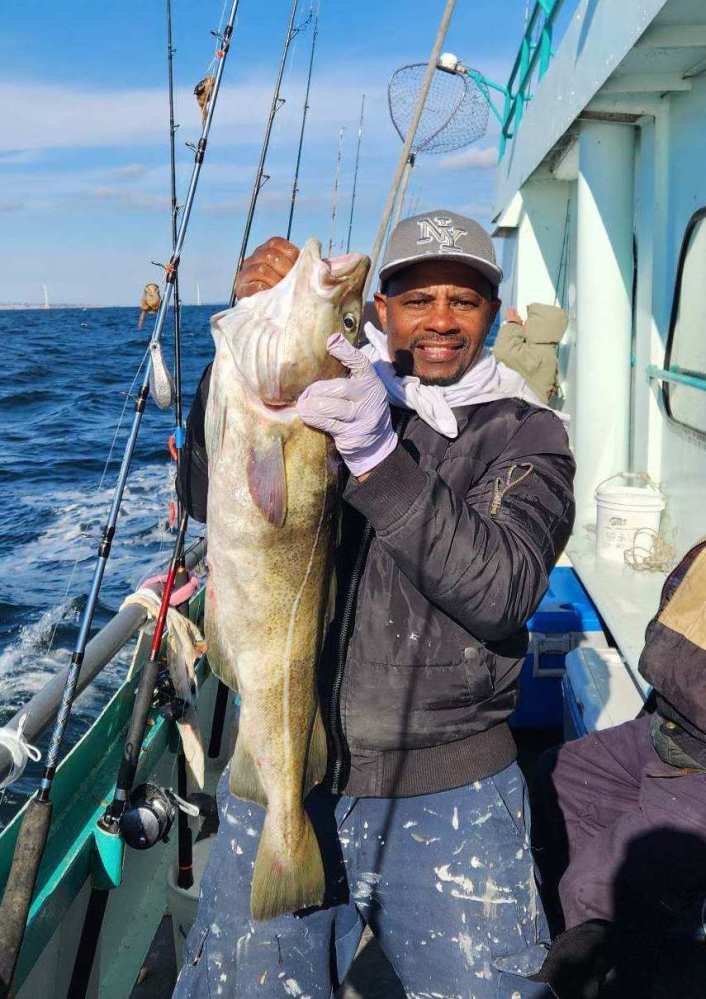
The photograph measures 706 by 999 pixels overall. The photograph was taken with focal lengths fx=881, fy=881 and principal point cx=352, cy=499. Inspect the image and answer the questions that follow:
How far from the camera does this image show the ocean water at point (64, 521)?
766cm

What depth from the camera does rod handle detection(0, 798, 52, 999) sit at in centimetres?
216

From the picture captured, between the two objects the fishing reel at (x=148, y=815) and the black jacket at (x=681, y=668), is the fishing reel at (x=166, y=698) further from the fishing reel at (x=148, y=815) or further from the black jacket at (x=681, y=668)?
the black jacket at (x=681, y=668)

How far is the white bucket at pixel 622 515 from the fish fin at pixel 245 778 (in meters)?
3.98

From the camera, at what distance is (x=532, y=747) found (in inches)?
201

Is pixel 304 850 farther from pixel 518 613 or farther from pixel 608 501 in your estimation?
pixel 608 501

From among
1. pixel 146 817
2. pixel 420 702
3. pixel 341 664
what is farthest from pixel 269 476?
pixel 146 817

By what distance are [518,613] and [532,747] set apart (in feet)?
11.1

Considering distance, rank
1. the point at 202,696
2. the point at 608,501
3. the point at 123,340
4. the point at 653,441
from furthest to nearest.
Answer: the point at 123,340, the point at 653,441, the point at 608,501, the point at 202,696

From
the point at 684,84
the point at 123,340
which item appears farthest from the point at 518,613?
the point at 123,340

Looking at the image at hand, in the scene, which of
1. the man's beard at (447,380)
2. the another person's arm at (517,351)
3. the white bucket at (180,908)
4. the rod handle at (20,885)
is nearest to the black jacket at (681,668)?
the man's beard at (447,380)

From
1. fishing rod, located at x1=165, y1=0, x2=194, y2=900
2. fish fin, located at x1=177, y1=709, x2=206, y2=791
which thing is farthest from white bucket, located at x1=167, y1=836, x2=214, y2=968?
fish fin, located at x1=177, y1=709, x2=206, y2=791

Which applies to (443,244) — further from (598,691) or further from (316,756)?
(598,691)

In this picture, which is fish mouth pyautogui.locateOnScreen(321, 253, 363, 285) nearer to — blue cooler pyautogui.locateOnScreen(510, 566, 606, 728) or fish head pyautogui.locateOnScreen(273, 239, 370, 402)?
fish head pyautogui.locateOnScreen(273, 239, 370, 402)

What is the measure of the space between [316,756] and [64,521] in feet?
35.0
